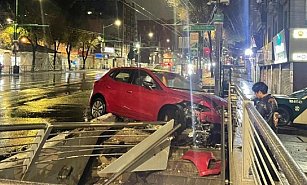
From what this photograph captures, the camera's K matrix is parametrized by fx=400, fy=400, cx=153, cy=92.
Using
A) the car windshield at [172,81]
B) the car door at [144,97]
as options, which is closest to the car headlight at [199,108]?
the car door at [144,97]

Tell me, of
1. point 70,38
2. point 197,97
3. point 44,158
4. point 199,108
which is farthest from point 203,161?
point 70,38

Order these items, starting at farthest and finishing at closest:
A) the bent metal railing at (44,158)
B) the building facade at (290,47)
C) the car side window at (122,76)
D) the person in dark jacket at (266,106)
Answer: the building facade at (290,47) → the car side window at (122,76) → the person in dark jacket at (266,106) → the bent metal railing at (44,158)

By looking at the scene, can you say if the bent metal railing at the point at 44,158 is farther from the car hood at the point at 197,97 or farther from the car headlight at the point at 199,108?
the car hood at the point at 197,97

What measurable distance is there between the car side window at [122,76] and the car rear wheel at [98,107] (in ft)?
2.68

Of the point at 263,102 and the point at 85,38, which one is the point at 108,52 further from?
the point at 263,102

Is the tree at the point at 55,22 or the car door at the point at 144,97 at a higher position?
the tree at the point at 55,22

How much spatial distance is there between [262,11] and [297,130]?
772 inches

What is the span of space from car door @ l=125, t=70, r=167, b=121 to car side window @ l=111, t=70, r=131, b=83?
0.88 feet

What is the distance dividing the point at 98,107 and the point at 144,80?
191cm

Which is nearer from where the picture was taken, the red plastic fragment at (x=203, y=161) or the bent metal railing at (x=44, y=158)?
the bent metal railing at (x=44, y=158)

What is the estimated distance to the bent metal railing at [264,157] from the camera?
1812mm

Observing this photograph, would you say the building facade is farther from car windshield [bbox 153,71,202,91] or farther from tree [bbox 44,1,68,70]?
tree [bbox 44,1,68,70]

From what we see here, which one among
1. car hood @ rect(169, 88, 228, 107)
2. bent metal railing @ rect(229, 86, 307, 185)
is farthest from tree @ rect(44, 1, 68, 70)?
bent metal railing @ rect(229, 86, 307, 185)

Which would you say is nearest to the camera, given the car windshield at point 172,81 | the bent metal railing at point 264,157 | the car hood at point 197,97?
the bent metal railing at point 264,157
